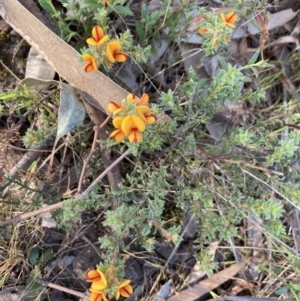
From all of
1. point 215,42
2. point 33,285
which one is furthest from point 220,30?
point 33,285

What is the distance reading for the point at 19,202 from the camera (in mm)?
1975

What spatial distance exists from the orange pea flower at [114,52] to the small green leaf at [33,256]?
108 centimetres

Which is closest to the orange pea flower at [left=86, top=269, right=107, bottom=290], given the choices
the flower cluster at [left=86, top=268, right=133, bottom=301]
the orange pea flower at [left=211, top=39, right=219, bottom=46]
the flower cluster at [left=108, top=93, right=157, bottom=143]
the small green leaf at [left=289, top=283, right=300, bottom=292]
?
the flower cluster at [left=86, top=268, right=133, bottom=301]

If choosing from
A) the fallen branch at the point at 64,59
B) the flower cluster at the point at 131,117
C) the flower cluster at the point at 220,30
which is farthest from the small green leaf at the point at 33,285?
the flower cluster at the point at 220,30

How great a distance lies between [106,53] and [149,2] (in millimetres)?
789

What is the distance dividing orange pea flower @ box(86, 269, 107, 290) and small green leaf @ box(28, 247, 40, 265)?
2.46 feet

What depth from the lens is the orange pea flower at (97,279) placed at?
1.44m

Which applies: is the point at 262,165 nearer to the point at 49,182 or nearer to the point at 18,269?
the point at 49,182

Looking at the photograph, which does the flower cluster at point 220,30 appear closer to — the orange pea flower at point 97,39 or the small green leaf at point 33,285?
the orange pea flower at point 97,39

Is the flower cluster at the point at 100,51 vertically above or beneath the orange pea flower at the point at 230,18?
above

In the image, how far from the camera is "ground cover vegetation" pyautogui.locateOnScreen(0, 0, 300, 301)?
5.35ft

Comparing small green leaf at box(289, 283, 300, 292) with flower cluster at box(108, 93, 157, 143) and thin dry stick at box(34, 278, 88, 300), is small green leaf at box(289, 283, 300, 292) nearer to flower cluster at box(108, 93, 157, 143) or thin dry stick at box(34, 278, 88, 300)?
thin dry stick at box(34, 278, 88, 300)

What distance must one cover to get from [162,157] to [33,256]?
2.67 feet

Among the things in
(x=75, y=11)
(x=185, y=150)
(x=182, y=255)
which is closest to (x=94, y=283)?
(x=185, y=150)
